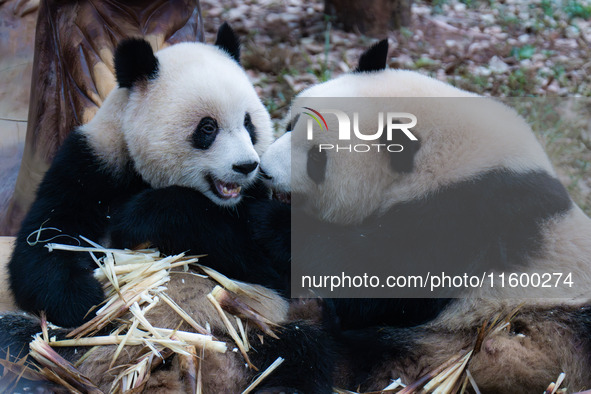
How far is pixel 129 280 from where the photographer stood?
7.97ft

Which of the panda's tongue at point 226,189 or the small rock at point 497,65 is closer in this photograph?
the panda's tongue at point 226,189

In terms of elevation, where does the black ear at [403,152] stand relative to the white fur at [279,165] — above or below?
above

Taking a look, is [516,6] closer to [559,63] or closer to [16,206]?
[559,63]

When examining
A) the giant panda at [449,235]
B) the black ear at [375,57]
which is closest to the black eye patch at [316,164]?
the giant panda at [449,235]

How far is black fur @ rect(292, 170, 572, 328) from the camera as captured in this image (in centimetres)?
230

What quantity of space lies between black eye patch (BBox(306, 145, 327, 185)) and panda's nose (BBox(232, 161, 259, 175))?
27cm

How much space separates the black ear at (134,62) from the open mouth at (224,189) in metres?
0.51

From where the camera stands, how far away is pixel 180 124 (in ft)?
8.11

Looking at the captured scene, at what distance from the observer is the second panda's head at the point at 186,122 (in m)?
Answer: 2.46

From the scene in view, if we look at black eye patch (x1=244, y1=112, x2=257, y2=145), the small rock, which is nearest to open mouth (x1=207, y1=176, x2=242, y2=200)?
black eye patch (x1=244, y1=112, x2=257, y2=145)

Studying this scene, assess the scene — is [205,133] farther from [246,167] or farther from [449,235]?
[449,235]

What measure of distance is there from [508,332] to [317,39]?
4650mm

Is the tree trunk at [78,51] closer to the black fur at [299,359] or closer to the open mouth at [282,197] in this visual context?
the open mouth at [282,197]

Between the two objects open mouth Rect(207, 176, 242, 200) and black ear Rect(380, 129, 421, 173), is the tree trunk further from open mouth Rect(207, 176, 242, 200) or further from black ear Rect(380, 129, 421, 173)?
black ear Rect(380, 129, 421, 173)
